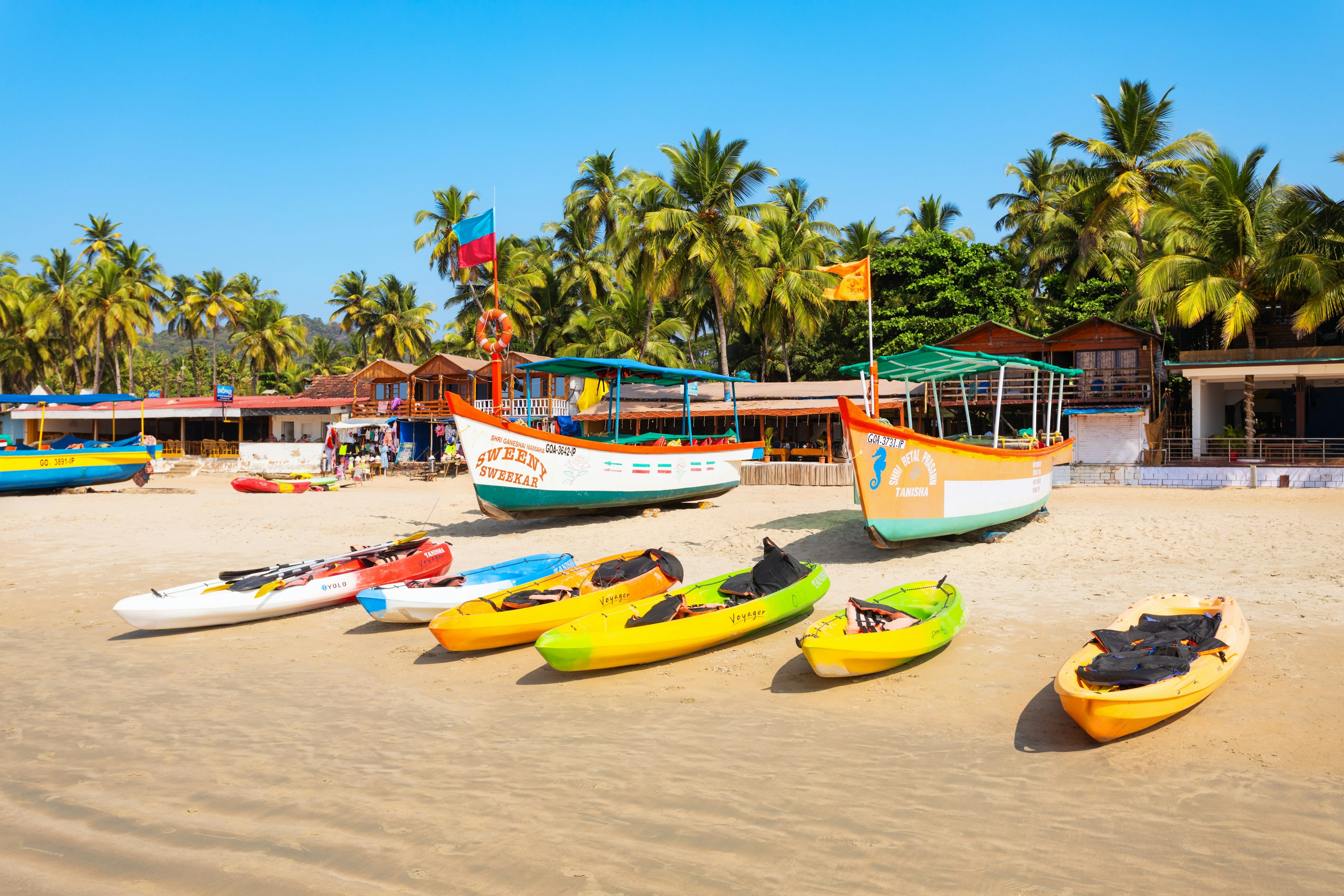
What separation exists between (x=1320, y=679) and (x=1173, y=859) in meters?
3.81

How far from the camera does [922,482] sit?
12.5 metres

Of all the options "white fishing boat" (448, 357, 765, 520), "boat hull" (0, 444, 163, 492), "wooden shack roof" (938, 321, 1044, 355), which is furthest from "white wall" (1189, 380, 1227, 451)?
"boat hull" (0, 444, 163, 492)

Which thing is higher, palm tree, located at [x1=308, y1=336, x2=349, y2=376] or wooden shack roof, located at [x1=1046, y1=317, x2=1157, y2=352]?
palm tree, located at [x1=308, y1=336, x2=349, y2=376]

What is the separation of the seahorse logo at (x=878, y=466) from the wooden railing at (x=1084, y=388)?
53.7ft

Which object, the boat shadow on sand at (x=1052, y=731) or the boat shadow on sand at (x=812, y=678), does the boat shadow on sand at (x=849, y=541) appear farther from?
the boat shadow on sand at (x=1052, y=731)

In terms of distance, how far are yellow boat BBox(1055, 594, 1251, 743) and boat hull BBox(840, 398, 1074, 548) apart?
17.1 ft

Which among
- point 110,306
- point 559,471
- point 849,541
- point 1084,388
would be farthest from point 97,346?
point 1084,388

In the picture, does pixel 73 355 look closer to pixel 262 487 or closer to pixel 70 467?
pixel 70 467

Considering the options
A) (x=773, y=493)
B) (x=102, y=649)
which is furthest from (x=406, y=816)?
(x=773, y=493)

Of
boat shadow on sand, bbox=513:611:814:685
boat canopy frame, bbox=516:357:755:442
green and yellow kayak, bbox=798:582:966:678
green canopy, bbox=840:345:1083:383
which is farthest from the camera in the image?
boat canopy frame, bbox=516:357:755:442

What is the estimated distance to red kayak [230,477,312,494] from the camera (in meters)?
26.7

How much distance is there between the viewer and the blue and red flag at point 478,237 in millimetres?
16391

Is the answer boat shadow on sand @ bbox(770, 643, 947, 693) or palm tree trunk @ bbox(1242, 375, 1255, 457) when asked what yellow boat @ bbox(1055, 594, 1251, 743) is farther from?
palm tree trunk @ bbox(1242, 375, 1255, 457)

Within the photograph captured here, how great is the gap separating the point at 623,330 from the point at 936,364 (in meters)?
26.3
